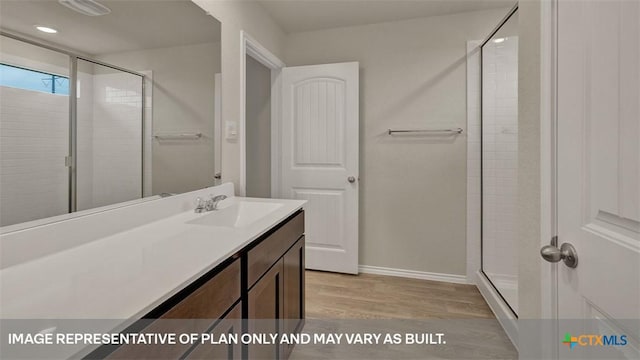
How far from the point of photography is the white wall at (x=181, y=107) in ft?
4.43

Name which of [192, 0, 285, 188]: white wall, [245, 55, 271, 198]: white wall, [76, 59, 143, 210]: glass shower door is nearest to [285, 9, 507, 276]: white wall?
[245, 55, 271, 198]: white wall

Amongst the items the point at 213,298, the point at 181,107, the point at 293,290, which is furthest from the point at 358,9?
the point at 213,298

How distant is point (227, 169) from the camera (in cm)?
195

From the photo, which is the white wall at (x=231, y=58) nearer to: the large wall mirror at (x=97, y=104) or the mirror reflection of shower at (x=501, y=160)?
the large wall mirror at (x=97, y=104)

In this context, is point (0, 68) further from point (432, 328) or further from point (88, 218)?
point (432, 328)

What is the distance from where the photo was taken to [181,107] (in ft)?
4.93

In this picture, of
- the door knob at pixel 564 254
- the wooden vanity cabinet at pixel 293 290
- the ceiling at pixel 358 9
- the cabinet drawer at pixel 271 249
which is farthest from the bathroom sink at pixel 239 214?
the ceiling at pixel 358 9

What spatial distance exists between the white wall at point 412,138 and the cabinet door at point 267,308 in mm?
1619

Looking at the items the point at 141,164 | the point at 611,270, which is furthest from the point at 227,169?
the point at 611,270

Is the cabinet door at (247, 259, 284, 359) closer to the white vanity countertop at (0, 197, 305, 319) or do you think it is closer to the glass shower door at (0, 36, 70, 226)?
the white vanity countertop at (0, 197, 305, 319)

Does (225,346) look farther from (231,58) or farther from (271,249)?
(231,58)

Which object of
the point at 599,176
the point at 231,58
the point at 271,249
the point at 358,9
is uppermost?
the point at 358,9

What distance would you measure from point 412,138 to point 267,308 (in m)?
2.04

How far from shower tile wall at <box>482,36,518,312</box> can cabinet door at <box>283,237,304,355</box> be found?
53.5 inches
